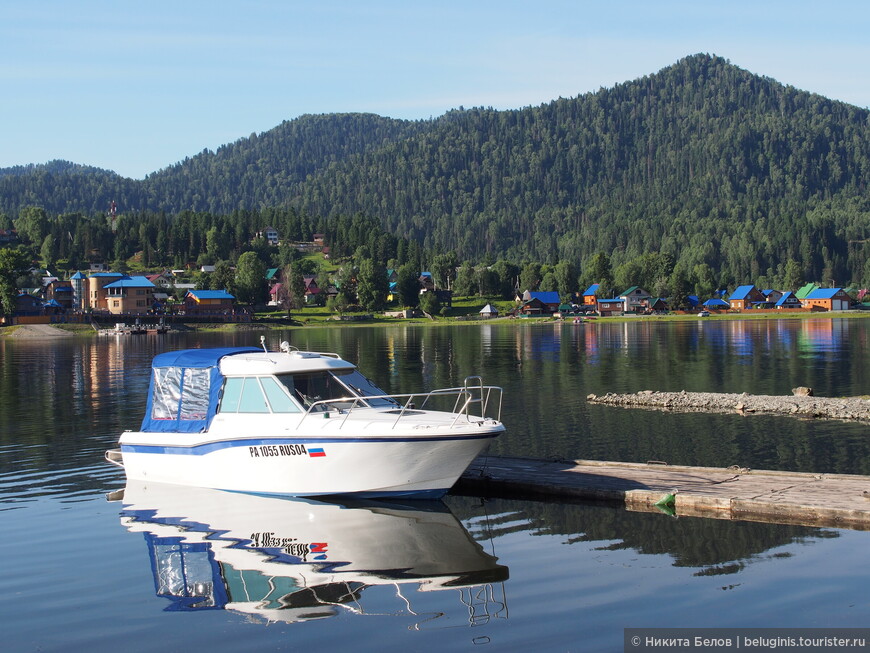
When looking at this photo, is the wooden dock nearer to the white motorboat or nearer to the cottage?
the white motorboat

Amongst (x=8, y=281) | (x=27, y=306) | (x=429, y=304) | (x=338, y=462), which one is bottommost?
(x=338, y=462)

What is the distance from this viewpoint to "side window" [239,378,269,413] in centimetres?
2458

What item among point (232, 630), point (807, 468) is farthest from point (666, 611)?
point (807, 468)

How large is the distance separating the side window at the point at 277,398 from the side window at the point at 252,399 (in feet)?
0.65

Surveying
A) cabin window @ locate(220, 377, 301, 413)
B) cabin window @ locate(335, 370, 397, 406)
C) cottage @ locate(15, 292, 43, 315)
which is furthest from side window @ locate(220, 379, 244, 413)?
cottage @ locate(15, 292, 43, 315)

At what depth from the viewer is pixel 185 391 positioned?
2623 cm

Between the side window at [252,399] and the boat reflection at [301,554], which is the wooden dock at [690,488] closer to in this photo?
the boat reflection at [301,554]

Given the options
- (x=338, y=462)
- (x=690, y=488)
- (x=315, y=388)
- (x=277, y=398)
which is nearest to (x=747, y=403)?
(x=690, y=488)

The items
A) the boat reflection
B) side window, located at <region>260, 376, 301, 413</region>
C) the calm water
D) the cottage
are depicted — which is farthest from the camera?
the cottage

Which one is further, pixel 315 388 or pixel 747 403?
pixel 747 403

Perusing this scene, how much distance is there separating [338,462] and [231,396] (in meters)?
4.35

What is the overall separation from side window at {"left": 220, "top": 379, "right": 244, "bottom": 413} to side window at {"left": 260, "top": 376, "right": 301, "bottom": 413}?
0.88 metres

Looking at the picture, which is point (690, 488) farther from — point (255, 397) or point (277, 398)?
point (255, 397)

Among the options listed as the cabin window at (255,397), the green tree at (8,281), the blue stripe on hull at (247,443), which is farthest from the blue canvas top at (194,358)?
the green tree at (8,281)
